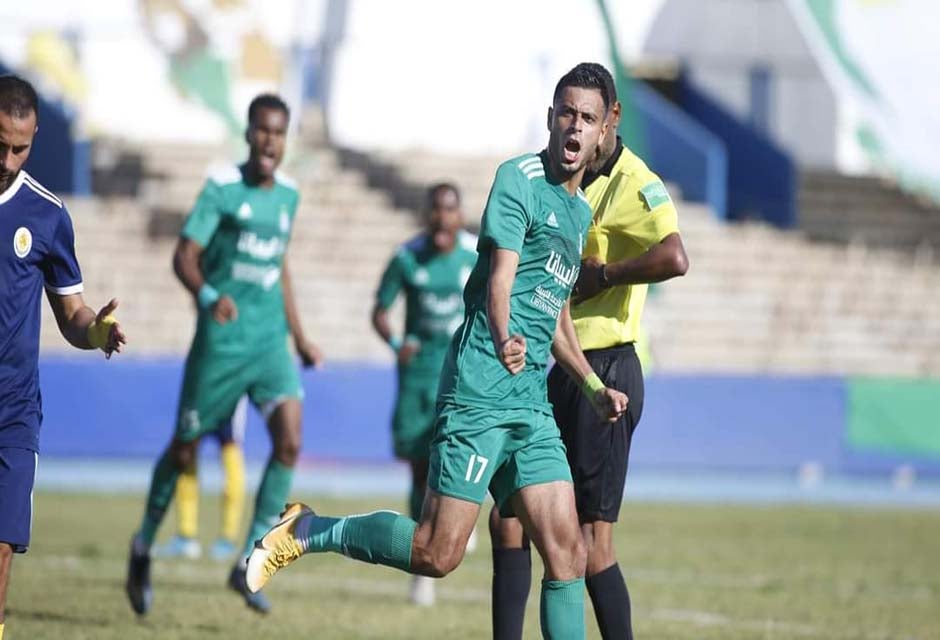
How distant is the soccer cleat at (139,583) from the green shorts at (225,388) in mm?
790

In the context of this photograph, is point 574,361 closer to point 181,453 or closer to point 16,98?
point 16,98

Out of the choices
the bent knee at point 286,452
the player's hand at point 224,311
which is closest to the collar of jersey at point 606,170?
the player's hand at point 224,311

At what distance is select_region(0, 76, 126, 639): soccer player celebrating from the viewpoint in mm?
6121

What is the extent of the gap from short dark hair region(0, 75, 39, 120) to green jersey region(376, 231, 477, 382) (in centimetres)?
611

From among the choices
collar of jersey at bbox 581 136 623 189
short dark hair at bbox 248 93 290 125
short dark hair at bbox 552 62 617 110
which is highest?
short dark hair at bbox 552 62 617 110

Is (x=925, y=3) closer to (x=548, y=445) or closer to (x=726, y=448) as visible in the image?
(x=726, y=448)

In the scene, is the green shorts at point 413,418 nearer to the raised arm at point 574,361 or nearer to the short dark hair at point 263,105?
the short dark hair at point 263,105

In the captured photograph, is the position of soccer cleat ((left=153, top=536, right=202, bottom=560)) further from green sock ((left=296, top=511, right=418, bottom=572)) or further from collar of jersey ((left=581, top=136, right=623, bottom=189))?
collar of jersey ((left=581, top=136, right=623, bottom=189))

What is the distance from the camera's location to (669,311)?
27312 millimetres

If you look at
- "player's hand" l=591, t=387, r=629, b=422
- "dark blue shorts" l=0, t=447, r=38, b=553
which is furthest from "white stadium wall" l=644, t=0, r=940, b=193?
"dark blue shorts" l=0, t=447, r=38, b=553

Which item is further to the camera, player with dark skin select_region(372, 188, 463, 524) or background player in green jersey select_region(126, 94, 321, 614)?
player with dark skin select_region(372, 188, 463, 524)

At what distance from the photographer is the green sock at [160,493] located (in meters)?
9.64

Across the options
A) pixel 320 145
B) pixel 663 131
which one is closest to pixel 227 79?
pixel 320 145

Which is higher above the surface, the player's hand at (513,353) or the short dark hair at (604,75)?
the short dark hair at (604,75)
